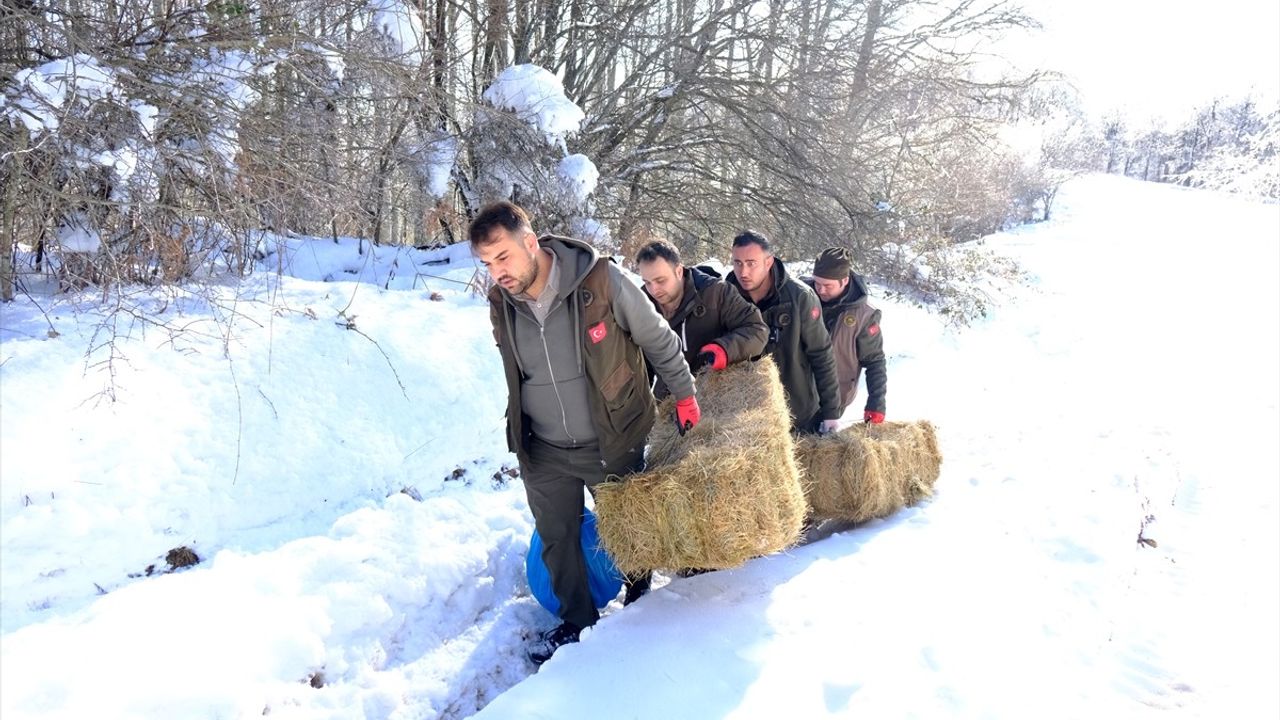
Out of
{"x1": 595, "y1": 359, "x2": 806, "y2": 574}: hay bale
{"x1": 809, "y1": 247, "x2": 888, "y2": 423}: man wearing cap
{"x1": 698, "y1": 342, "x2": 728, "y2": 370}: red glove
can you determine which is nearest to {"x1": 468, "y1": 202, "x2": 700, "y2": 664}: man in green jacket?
{"x1": 595, "y1": 359, "x2": 806, "y2": 574}: hay bale

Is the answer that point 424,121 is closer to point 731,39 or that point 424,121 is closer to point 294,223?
point 294,223

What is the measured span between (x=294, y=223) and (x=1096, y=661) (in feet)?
18.4

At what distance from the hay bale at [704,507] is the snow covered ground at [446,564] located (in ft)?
1.33

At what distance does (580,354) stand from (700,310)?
1091 mm

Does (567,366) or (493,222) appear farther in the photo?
(567,366)

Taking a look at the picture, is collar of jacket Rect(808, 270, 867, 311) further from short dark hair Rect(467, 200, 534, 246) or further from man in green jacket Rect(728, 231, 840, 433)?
short dark hair Rect(467, 200, 534, 246)

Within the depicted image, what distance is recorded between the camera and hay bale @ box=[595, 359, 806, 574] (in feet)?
8.96

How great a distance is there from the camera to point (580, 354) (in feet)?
9.49

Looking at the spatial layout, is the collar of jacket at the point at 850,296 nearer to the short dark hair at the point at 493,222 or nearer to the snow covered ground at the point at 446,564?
the snow covered ground at the point at 446,564

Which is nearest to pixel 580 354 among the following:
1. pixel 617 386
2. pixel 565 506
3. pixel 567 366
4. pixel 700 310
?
pixel 567 366

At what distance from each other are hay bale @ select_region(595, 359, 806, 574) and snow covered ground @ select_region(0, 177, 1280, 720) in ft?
1.33

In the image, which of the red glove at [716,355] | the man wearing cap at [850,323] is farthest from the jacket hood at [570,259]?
the man wearing cap at [850,323]

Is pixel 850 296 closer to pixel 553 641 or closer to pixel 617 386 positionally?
pixel 617 386

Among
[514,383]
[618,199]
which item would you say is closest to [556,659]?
[514,383]
